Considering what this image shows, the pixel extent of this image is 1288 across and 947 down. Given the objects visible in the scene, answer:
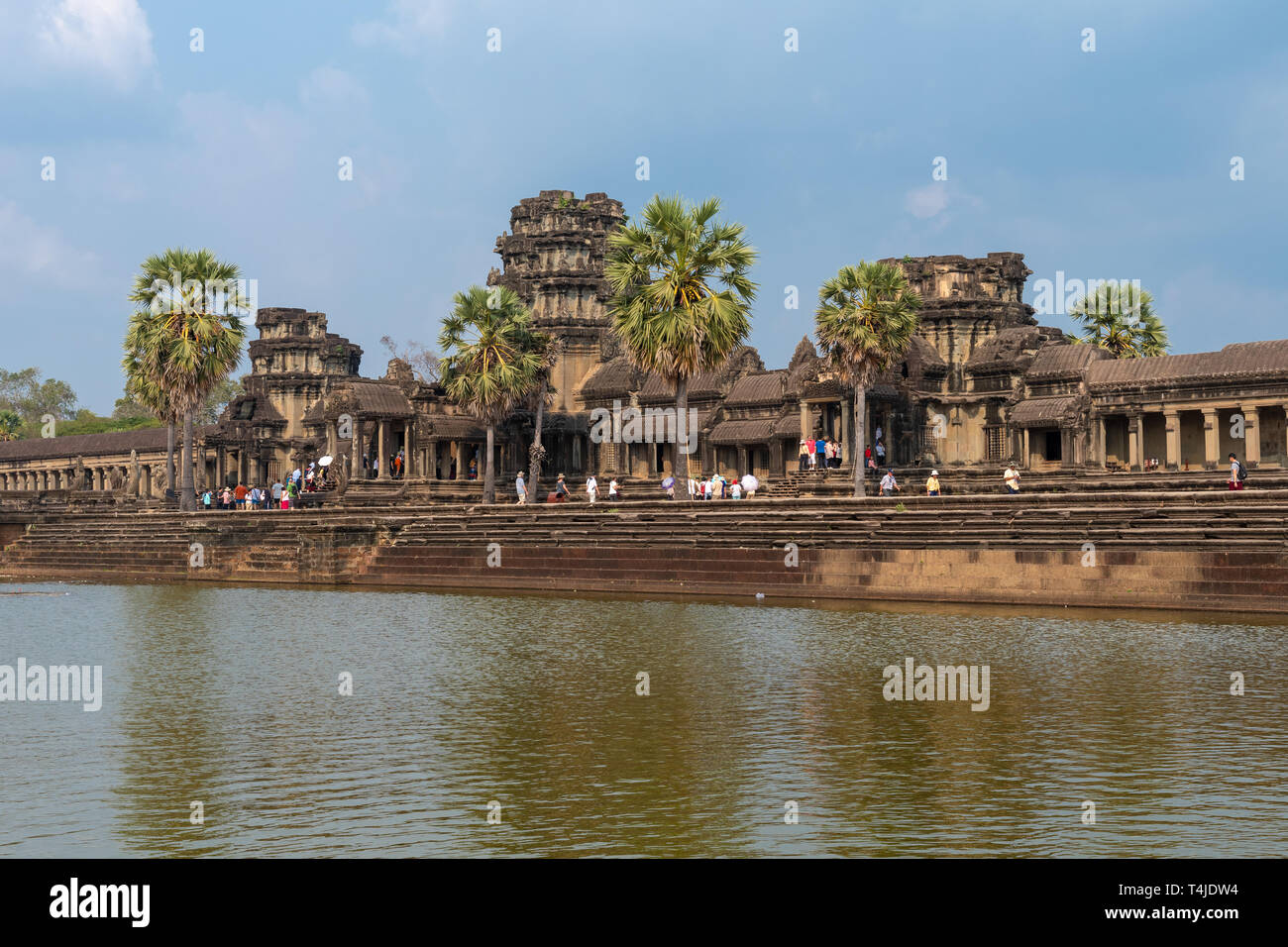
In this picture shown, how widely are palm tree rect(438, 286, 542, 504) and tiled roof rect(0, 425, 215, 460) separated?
32049 mm

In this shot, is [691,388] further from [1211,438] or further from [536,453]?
[1211,438]

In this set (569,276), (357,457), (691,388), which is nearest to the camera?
(357,457)

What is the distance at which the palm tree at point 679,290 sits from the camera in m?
39.8

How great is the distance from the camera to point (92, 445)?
89.4 m

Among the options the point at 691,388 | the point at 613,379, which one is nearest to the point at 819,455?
the point at 691,388

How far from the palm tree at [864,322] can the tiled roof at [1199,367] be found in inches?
373

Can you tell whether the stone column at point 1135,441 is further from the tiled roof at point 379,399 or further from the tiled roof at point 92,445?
the tiled roof at point 92,445

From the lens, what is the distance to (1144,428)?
4956cm

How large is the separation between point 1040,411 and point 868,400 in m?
6.47

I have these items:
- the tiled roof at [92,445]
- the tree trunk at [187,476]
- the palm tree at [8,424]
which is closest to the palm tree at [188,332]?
the tree trunk at [187,476]

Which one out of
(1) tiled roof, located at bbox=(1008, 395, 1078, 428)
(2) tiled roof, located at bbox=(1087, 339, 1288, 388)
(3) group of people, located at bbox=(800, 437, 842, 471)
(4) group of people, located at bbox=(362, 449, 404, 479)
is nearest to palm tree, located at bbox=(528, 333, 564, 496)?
(4) group of people, located at bbox=(362, 449, 404, 479)

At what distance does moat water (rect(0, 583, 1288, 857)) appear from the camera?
934cm

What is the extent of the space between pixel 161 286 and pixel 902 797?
47.6m
